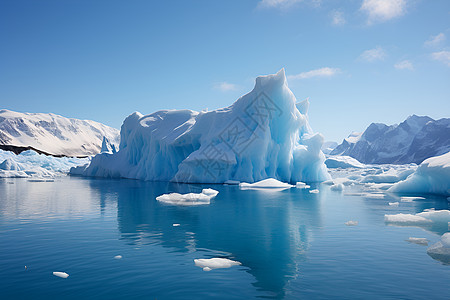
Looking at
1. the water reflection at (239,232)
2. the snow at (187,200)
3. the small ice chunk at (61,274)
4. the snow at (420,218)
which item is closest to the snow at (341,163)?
the water reflection at (239,232)

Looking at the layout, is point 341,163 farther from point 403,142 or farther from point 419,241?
point 419,241

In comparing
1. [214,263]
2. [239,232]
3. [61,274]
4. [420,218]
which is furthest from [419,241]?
[61,274]

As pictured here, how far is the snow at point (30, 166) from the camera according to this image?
40438 millimetres

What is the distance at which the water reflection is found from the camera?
21.5 ft

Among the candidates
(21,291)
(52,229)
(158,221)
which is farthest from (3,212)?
(21,291)

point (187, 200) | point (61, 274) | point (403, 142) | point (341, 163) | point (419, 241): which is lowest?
point (419, 241)

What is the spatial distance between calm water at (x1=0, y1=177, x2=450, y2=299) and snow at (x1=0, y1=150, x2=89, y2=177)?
2840cm

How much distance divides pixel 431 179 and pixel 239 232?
15.7 m

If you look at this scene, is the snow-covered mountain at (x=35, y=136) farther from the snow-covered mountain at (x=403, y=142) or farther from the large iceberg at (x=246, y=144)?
the large iceberg at (x=246, y=144)

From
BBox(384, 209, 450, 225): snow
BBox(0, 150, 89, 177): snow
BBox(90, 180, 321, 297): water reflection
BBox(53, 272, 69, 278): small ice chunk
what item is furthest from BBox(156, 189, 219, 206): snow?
BBox(0, 150, 89, 177): snow

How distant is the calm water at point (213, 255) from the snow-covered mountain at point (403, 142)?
104 meters

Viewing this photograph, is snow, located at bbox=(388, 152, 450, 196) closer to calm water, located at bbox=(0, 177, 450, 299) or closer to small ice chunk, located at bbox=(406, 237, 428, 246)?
calm water, located at bbox=(0, 177, 450, 299)

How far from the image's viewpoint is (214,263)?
6281mm

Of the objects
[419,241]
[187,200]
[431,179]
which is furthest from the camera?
[431,179]
